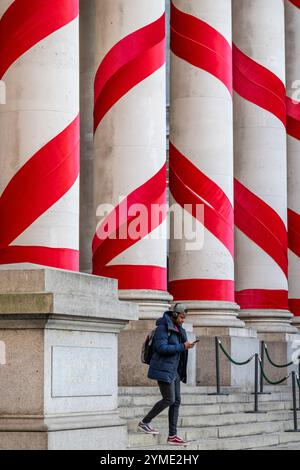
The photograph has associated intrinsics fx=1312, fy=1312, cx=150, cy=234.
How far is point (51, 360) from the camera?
1307 centimetres

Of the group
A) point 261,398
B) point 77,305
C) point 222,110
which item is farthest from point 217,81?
point 77,305

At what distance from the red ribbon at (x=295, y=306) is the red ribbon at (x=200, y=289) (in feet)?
19.2

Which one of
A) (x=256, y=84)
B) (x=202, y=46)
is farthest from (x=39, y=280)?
(x=256, y=84)

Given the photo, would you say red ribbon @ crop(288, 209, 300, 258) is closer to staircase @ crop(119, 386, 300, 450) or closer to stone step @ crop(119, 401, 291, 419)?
stone step @ crop(119, 401, 291, 419)

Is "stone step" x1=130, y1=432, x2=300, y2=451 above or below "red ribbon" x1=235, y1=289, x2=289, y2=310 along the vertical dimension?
below

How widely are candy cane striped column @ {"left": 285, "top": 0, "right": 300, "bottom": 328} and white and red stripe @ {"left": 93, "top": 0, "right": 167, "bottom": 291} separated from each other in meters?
8.13

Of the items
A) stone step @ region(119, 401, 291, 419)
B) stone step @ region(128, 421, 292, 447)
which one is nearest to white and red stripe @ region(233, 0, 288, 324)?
stone step @ region(119, 401, 291, 419)

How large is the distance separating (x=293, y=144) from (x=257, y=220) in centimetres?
363

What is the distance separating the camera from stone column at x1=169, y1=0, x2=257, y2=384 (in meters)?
23.6

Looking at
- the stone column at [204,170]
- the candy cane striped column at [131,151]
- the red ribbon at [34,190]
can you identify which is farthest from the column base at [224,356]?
the red ribbon at [34,190]

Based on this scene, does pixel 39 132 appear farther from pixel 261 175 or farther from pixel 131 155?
pixel 261 175

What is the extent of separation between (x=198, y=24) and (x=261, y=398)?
6855 millimetres
